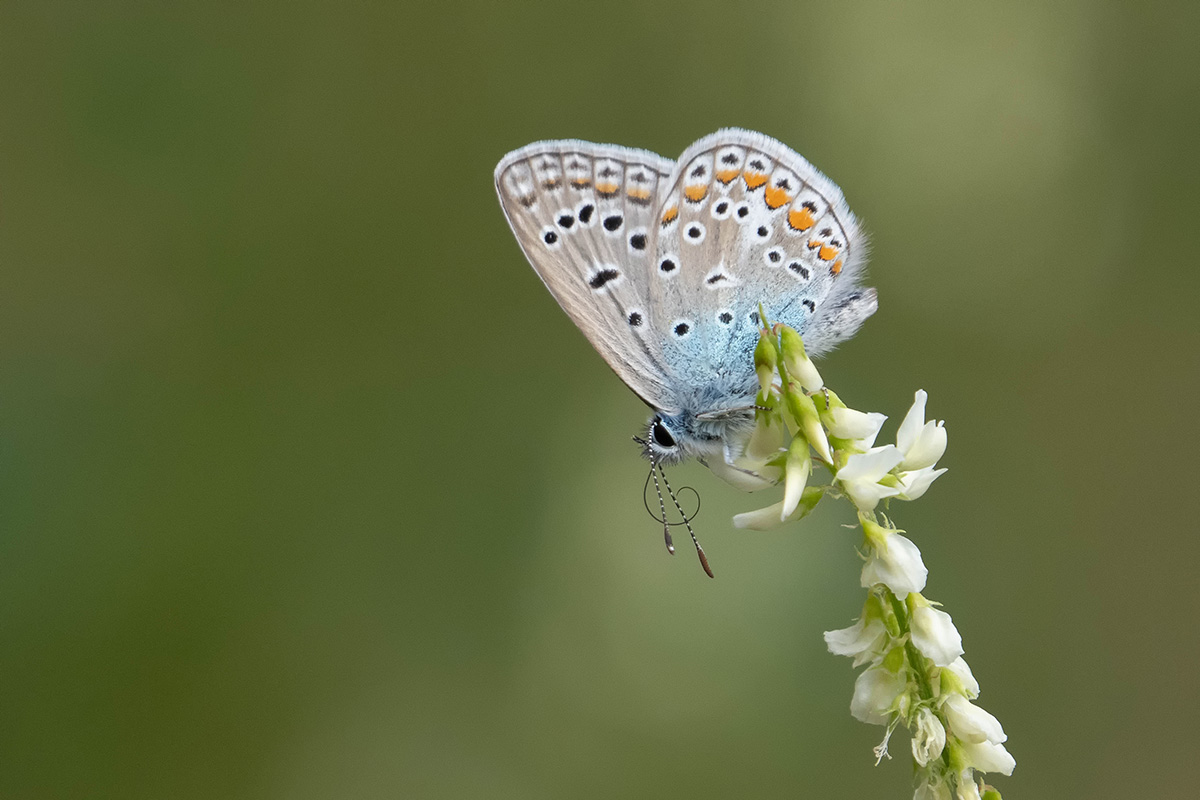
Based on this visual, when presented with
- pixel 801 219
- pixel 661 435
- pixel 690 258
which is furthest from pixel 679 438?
pixel 801 219

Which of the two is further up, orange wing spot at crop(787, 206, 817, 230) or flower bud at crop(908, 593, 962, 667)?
orange wing spot at crop(787, 206, 817, 230)

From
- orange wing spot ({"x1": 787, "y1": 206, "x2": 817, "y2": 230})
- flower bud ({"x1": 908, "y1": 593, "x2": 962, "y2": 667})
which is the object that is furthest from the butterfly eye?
flower bud ({"x1": 908, "y1": 593, "x2": 962, "y2": 667})

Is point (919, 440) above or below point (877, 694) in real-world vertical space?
above

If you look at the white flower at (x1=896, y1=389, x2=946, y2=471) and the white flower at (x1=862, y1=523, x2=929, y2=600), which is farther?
the white flower at (x1=896, y1=389, x2=946, y2=471)

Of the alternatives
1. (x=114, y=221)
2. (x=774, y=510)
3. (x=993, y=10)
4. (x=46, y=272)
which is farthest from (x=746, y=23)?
(x=774, y=510)

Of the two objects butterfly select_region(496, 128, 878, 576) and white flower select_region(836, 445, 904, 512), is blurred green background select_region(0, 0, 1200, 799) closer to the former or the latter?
butterfly select_region(496, 128, 878, 576)

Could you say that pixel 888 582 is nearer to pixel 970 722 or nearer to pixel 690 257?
pixel 970 722

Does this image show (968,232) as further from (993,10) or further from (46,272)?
(46,272)
